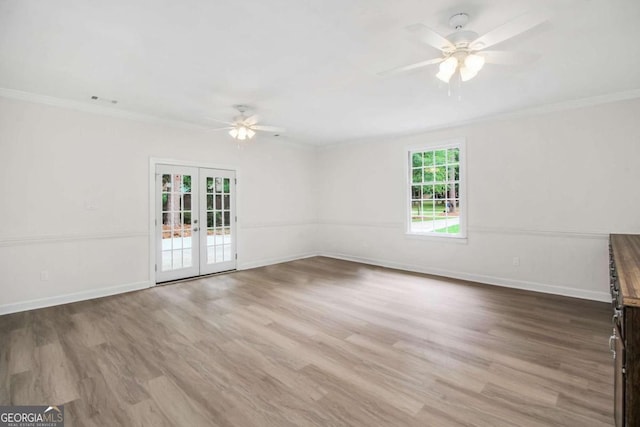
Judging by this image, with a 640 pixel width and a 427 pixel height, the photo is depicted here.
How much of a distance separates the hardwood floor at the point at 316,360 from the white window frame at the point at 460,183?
136 cm

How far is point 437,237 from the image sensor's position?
5.57 meters

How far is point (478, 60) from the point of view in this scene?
2326mm

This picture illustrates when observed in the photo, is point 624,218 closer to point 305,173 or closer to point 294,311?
point 294,311

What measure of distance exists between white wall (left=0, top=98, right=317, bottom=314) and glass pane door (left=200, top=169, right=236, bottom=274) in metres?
0.35

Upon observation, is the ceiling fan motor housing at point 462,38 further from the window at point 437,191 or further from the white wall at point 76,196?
the white wall at point 76,196

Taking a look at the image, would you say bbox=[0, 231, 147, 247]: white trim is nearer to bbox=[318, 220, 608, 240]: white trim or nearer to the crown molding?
bbox=[318, 220, 608, 240]: white trim

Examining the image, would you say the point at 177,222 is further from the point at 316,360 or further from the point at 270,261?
the point at 316,360

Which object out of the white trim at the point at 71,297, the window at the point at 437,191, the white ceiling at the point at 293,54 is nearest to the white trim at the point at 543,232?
the window at the point at 437,191

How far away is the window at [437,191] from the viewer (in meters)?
5.40

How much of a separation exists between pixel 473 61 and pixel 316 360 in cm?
276

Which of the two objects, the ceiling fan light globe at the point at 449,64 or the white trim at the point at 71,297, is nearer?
the ceiling fan light globe at the point at 449,64

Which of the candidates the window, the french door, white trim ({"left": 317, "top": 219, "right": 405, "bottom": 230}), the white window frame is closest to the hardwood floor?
the french door

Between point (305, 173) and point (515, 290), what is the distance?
191 inches

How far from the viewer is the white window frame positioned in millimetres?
5252
